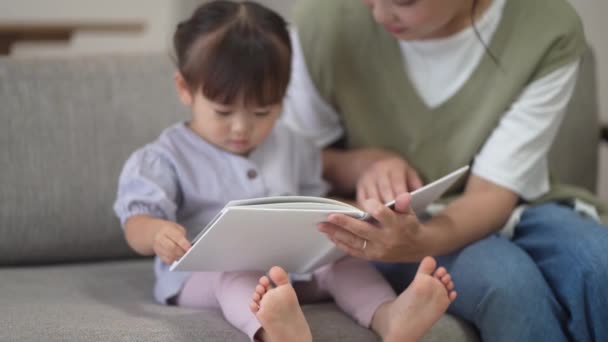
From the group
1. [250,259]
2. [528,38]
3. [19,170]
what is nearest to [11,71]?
[19,170]

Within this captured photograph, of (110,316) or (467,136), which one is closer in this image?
(110,316)

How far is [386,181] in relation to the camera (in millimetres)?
1428

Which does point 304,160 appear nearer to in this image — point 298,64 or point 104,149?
point 298,64

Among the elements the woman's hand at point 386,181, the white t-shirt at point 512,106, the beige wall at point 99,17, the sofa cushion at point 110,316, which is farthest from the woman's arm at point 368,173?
the beige wall at point 99,17

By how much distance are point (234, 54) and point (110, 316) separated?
0.49 meters

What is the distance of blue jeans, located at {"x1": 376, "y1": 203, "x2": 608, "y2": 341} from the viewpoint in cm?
124

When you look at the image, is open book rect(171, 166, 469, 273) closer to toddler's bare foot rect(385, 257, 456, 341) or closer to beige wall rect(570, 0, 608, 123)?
toddler's bare foot rect(385, 257, 456, 341)

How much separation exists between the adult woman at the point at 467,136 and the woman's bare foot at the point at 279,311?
0.39ft

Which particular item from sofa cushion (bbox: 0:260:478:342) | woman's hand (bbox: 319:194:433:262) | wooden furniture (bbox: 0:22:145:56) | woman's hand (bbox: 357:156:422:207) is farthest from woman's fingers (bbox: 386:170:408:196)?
wooden furniture (bbox: 0:22:145:56)

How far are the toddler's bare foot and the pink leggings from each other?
3.9 inches

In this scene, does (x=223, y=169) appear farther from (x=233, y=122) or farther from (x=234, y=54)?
(x=234, y=54)

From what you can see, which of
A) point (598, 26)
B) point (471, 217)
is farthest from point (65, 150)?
point (598, 26)

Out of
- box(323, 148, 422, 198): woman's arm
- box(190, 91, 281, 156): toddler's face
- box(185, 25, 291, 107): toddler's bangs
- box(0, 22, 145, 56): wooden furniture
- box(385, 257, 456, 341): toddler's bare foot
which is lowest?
box(385, 257, 456, 341): toddler's bare foot

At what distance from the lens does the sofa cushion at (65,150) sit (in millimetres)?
1604
